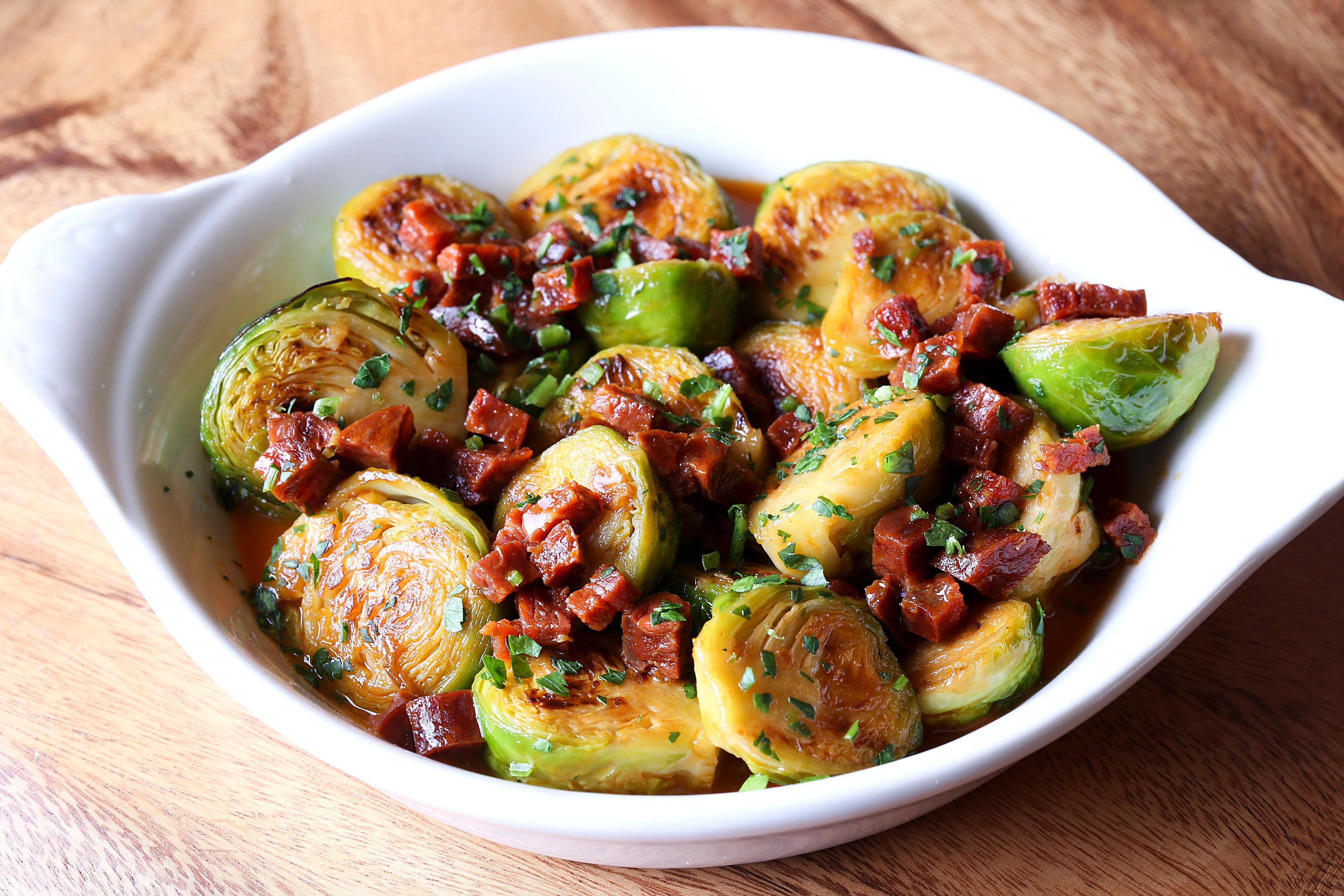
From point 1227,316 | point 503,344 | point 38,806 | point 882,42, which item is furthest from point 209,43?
point 1227,316

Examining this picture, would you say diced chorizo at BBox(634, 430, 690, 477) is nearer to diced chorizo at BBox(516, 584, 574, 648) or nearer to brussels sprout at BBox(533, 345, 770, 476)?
brussels sprout at BBox(533, 345, 770, 476)

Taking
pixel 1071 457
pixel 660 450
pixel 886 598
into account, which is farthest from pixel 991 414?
pixel 660 450

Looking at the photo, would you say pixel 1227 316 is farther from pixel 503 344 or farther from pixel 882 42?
pixel 882 42

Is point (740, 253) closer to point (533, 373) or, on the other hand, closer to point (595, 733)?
point (533, 373)

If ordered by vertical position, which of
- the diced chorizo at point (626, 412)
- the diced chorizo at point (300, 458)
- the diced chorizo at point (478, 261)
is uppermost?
the diced chorizo at point (626, 412)

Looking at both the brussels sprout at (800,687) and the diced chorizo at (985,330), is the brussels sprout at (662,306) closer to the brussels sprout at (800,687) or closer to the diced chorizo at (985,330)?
the diced chorizo at (985,330)

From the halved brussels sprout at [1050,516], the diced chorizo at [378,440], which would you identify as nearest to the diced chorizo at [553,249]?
the diced chorizo at [378,440]
